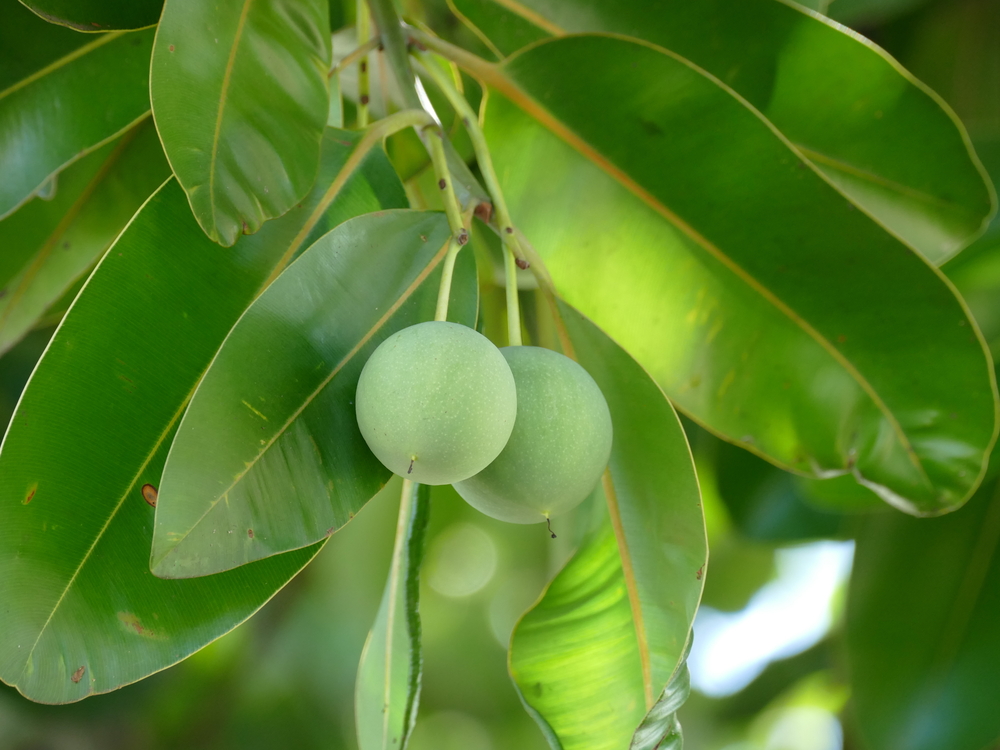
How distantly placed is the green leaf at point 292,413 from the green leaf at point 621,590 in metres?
0.18

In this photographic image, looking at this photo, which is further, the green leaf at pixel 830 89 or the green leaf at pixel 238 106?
the green leaf at pixel 830 89

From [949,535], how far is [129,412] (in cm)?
123

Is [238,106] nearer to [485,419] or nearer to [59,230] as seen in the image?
[485,419]

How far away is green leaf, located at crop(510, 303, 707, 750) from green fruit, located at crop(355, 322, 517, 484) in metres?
0.20

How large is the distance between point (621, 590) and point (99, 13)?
66cm

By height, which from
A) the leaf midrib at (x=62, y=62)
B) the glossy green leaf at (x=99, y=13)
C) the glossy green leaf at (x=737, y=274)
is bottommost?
the glossy green leaf at (x=737, y=274)

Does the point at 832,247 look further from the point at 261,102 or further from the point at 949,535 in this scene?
the point at 949,535

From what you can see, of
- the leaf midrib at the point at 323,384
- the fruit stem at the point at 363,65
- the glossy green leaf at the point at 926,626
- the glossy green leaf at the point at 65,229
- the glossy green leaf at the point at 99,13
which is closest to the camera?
the leaf midrib at the point at 323,384

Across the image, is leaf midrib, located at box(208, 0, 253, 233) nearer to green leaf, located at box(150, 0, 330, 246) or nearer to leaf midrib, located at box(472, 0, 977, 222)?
green leaf, located at box(150, 0, 330, 246)

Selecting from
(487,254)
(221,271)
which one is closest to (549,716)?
(221,271)

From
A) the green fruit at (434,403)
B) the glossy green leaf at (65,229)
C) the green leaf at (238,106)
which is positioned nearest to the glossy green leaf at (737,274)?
the green leaf at (238,106)

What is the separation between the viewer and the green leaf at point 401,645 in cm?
83

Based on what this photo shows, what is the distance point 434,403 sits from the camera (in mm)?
558

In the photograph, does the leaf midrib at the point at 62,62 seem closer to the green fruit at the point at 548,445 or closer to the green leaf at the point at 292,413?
the green leaf at the point at 292,413
